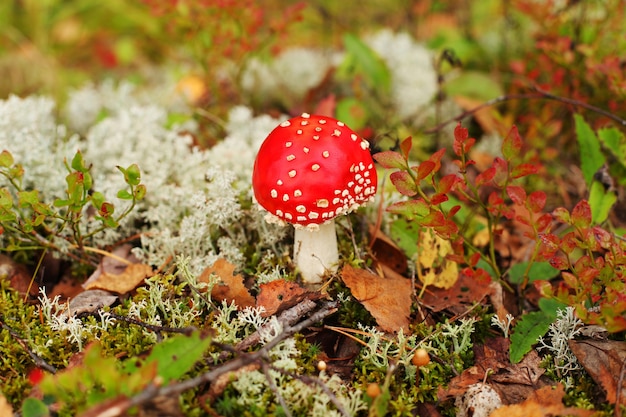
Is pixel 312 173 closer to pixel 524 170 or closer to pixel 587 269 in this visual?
pixel 524 170

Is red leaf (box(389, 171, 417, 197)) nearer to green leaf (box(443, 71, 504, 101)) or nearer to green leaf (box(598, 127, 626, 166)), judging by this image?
green leaf (box(598, 127, 626, 166))

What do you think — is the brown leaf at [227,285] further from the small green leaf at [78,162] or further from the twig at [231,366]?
the small green leaf at [78,162]

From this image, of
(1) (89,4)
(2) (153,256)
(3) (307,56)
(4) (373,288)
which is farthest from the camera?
(1) (89,4)

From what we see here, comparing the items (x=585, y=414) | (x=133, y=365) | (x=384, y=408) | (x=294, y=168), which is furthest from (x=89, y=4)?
(x=585, y=414)

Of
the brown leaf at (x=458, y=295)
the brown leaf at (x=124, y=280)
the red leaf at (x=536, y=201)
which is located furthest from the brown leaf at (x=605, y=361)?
the brown leaf at (x=124, y=280)

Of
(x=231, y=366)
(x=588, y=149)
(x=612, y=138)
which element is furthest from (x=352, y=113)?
(x=231, y=366)

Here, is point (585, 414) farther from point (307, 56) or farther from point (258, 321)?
point (307, 56)
